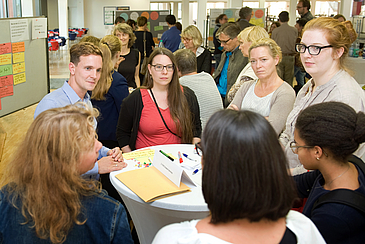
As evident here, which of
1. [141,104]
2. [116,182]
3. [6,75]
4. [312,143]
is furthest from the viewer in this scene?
[6,75]

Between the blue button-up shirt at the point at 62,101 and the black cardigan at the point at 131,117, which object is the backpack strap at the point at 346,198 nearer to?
the blue button-up shirt at the point at 62,101

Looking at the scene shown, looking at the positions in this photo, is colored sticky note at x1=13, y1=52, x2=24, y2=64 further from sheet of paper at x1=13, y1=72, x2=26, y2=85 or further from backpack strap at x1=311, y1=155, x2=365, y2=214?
backpack strap at x1=311, y1=155, x2=365, y2=214

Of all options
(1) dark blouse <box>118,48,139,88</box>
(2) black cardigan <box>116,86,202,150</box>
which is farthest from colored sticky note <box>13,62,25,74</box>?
(2) black cardigan <box>116,86,202,150</box>

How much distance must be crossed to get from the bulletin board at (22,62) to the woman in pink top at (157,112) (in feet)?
7.98

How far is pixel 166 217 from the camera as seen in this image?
5.73ft

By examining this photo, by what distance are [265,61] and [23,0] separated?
158 inches

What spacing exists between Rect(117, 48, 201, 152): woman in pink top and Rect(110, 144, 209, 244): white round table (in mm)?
477

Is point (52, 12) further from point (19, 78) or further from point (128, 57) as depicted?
point (128, 57)

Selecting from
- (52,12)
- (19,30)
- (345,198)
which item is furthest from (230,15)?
(52,12)

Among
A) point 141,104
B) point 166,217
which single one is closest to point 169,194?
point 166,217

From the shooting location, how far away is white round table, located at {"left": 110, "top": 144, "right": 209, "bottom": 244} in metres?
1.60

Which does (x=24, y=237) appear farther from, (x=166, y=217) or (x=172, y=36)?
(x=172, y=36)

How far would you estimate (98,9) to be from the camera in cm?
1886

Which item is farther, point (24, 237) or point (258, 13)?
point (258, 13)
